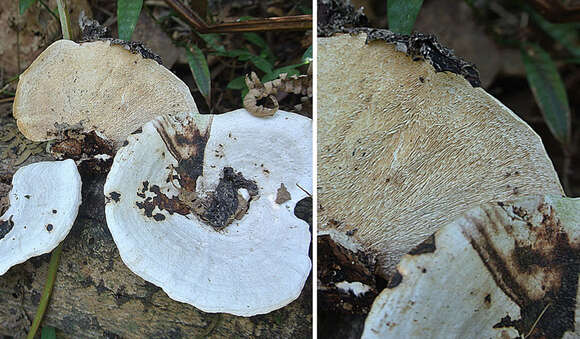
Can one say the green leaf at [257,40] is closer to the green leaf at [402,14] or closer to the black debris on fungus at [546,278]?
the green leaf at [402,14]

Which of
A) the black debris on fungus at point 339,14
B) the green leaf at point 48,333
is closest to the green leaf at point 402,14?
the black debris on fungus at point 339,14

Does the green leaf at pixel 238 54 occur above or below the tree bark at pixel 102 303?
above

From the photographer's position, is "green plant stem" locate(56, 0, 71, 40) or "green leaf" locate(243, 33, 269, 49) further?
"green leaf" locate(243, 33, 269, 49)

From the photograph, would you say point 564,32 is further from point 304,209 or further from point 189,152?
point 189,152

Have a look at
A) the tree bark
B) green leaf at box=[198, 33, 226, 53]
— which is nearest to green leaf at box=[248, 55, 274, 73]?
green leaf at box=[198, 33, 226, 53]


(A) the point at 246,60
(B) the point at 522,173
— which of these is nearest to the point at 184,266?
(A) the point at 246,60

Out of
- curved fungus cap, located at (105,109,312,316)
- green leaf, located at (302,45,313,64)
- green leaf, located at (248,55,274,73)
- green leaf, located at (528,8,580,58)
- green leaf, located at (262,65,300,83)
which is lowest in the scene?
curved fungus cap, located at (105,109,312,316)

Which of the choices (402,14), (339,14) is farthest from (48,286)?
(402,14)

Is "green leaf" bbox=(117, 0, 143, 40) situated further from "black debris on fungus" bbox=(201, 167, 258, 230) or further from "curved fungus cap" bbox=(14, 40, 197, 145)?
"black debris on fungus" bbox=(201, 167, 258, 230)
